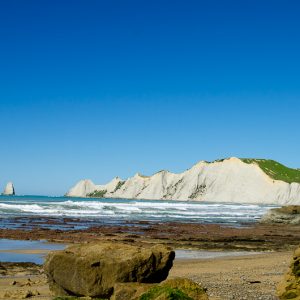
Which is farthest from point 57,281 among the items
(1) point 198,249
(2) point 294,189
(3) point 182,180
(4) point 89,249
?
(3) point 182,180

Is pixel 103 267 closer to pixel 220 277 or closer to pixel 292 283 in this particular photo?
pixel 292 283

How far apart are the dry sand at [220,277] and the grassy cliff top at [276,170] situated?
401ft

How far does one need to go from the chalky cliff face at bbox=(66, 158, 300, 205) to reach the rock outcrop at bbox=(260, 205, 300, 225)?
68.3 m

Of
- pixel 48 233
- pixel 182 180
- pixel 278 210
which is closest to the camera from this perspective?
pixel 48 233

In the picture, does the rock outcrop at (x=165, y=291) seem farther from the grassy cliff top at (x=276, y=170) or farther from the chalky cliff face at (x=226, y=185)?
the grassy cliff top at (x=276, y=170)

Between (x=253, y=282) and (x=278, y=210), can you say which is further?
(x=278, y=210)

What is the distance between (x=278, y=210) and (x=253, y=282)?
43966mm

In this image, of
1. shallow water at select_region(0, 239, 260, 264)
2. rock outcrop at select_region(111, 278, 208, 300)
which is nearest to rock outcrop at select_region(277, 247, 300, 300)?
rock outcrop at select_region(111, 278, 208, 300)

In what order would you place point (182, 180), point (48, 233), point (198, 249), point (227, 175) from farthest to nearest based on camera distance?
point (182, 180)
point (227, 175)
point (48, 233)
point (198, 249)

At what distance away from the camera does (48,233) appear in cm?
3528

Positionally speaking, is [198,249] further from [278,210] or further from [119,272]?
[278,210]

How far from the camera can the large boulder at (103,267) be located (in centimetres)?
1202

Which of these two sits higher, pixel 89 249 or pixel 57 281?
pixel 89 249

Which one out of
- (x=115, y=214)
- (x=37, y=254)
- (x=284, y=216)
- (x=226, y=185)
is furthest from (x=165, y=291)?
(x=226, y=185)
